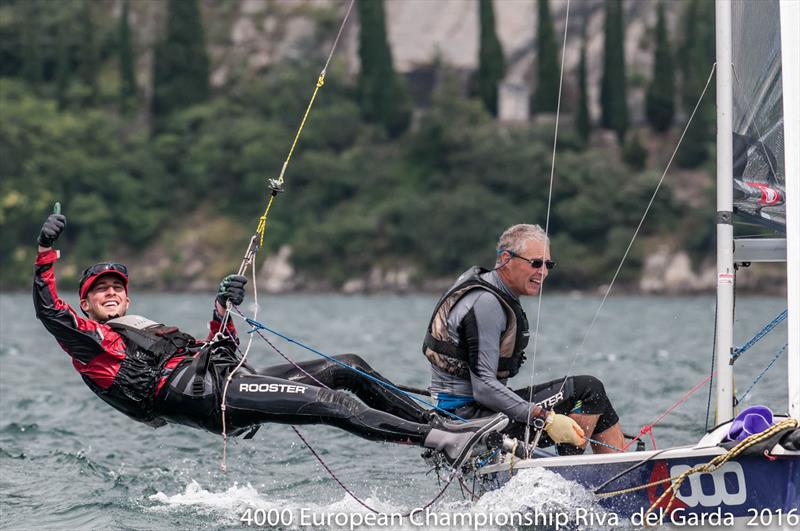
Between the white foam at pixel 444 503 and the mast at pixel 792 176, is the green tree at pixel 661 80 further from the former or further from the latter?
the mast at pixel 792 176

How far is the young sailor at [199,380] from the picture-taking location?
18.3ft

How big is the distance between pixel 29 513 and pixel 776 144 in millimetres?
4322

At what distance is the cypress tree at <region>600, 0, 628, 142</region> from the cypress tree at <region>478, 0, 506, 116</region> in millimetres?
6279

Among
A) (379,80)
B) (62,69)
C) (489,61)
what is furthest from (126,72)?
(489,61)

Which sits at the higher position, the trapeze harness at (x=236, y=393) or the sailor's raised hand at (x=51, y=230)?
the sailor's raised hand at (x=51, y=230)

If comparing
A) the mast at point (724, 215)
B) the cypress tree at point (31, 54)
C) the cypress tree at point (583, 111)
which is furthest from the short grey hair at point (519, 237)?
the cypress tree at point (31, 54)

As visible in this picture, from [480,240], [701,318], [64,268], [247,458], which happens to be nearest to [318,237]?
[480,240]

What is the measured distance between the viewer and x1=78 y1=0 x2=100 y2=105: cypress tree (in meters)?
66.7

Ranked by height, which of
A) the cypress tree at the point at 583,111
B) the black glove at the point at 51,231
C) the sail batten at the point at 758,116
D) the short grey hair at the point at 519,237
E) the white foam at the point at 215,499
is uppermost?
the cypress tree at the point at 583,111

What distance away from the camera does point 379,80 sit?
61.3 m

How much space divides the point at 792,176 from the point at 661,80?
55.6 metres

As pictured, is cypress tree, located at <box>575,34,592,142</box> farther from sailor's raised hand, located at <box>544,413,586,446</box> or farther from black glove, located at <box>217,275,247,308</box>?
sailor's raised hand, located at <box>544,413,586,446</box>

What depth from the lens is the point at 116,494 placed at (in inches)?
270

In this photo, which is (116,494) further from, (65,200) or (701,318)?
(65,200)
